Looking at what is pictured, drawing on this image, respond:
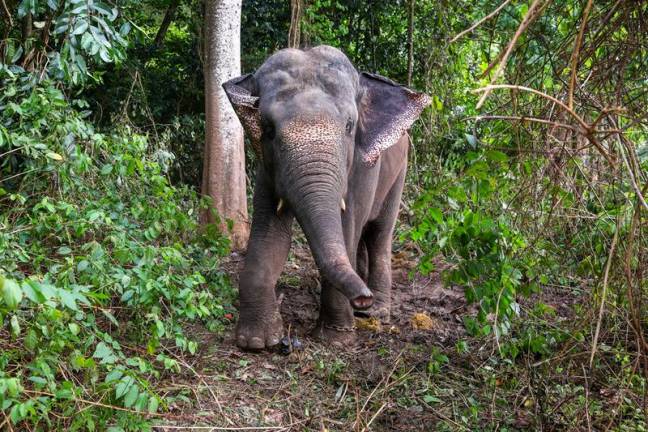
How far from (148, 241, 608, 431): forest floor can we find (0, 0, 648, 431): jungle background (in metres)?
0.02

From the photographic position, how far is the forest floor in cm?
491

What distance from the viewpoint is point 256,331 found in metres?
5.90

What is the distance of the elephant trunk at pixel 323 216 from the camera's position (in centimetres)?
498

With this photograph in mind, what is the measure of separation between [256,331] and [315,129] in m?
1.41

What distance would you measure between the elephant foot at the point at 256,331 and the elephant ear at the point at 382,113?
1.37 m

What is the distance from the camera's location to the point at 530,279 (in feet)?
17.9

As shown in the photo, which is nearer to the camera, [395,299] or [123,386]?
[123,386]

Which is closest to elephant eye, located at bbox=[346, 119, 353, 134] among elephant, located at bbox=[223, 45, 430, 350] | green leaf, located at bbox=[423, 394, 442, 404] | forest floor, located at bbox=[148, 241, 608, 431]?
elephant, located at bbox=[223, 45, 430, 350]

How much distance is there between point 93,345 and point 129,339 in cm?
45

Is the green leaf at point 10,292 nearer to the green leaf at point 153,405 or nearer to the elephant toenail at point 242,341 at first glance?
the green leaf at point 153,405

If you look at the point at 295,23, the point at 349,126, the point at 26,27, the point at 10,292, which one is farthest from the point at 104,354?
the point at 295,23

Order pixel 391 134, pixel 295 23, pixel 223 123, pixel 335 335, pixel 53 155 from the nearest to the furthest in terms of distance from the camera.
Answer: pixel 53 155, pixel 335 335, pixel 391 134, pixel 223 123, pixel 295 23

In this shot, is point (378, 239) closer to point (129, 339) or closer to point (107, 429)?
point (129, 339)

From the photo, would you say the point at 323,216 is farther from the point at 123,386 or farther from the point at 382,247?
the point at 382,247
